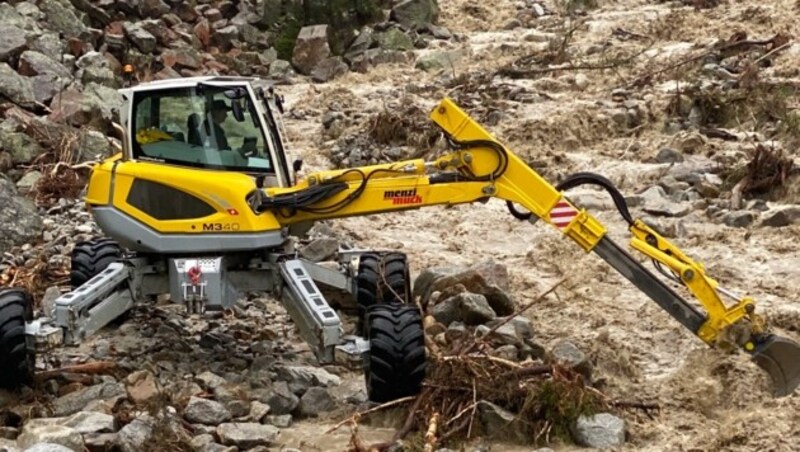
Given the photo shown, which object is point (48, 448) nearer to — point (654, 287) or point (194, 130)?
point (194, 130)

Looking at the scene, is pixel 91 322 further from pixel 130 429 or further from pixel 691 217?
pixel 691 217

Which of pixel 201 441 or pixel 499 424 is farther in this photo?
pixel 499 424

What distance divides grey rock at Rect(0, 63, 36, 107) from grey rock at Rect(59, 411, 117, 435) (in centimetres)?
790

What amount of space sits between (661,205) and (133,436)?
274 inches

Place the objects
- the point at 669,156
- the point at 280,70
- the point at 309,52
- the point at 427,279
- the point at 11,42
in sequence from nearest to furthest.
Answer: the point at 427,279 < the point at 669,156 < the point at 11,42 < the point at 280,70 < the point at 309,52

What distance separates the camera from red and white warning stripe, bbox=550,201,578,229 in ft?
21.5

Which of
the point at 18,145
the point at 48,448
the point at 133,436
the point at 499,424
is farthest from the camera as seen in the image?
the point at 18,145

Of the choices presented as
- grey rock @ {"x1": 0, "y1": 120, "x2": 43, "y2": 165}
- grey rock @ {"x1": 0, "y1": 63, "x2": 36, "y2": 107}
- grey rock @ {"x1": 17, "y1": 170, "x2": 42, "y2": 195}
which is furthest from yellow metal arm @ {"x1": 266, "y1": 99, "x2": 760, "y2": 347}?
grey rock @ {"x1": 0, "y1": 63, "x2": 36, "y2": 107}

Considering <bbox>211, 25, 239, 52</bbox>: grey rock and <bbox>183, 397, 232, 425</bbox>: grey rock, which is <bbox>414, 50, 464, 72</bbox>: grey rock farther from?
<bbox>183, 397, 232, 425</bbox>: grey rock

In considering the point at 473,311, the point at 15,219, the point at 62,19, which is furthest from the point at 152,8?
the point at 473,311

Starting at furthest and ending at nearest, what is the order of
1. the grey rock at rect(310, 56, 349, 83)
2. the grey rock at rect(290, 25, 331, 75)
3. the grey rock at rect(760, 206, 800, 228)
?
the grey rock at rect(290, 25, 331, 75) < the grey rock at rect(310, 56, 349, 83) < the grey rock at rect(760, 206, 800, 228)

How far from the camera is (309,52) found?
20781 millimetres

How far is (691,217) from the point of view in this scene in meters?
10.9

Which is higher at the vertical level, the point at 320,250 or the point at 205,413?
A: the point at 205,413
